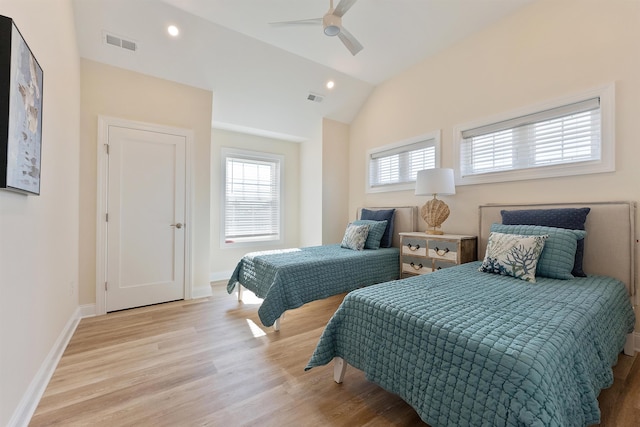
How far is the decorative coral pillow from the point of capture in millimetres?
1989

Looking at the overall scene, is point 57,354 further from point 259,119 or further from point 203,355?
point 259,119

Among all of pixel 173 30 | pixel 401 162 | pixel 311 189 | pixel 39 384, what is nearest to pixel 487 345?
pixel 39 384

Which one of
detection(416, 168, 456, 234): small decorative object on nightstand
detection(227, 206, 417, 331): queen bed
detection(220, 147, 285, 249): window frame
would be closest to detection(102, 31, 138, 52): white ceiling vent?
detection(220, 147, 285, 249): window frame

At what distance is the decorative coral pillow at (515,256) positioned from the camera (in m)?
1.99

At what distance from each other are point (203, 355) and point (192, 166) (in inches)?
86.0

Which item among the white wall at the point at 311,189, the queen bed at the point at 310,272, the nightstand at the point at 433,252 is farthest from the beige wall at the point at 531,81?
the white wall at the point at 311,189

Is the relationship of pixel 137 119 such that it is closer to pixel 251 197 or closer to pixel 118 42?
pixel 118 42

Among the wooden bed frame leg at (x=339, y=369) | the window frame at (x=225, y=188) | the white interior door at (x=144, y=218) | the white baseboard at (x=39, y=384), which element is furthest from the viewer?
the window frame at (x=225, y=188)

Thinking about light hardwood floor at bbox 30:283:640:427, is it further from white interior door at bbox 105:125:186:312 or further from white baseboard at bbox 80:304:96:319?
white interior door at bbox 105:125:186:312

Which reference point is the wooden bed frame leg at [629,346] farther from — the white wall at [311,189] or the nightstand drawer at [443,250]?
the white wall at [311,189]

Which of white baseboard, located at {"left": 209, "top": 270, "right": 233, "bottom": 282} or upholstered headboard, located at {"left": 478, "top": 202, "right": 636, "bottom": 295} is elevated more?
upholstered headboard, located at {"left": 478, "top": 202, "right": 636, "bottom": 295}

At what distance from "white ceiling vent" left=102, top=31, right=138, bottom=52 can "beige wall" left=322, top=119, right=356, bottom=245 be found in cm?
254

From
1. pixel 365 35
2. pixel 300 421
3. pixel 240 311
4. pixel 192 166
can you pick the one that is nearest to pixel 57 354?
pixel 240 311

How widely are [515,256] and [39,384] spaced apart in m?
3.20
